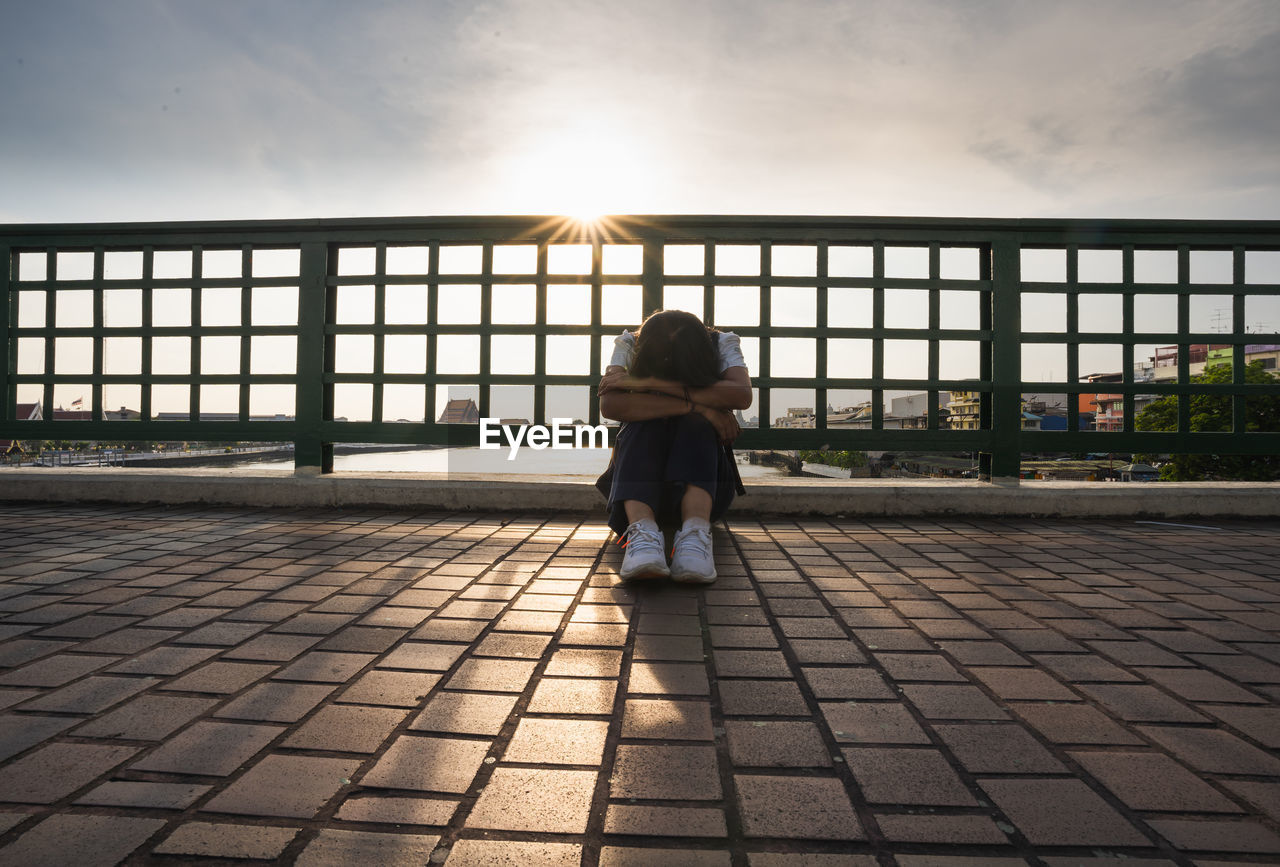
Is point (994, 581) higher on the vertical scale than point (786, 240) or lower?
lower

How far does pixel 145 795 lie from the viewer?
103 cm

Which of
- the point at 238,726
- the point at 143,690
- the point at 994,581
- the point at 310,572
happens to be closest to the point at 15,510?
the point at 310,572

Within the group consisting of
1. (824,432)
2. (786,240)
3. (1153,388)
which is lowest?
(824,432)

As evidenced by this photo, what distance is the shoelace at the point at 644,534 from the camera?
2398 mm

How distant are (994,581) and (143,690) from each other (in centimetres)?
256

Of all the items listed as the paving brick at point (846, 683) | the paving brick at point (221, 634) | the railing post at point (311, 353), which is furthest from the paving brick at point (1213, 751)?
the railing post at point (311, 353)

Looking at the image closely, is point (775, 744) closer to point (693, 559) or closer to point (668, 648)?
point (668, 648)

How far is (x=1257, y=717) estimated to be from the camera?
134 cm

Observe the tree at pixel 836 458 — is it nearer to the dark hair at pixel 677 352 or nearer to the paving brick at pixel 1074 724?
the dark hair at pixel 677 352

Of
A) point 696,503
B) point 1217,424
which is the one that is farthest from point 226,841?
point 1217,424

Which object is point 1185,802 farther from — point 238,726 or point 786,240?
point 786,240

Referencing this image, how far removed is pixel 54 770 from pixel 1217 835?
1.78m

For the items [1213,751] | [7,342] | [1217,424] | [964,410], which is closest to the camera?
[1213,751]

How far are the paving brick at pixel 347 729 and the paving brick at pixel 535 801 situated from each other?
270mm
